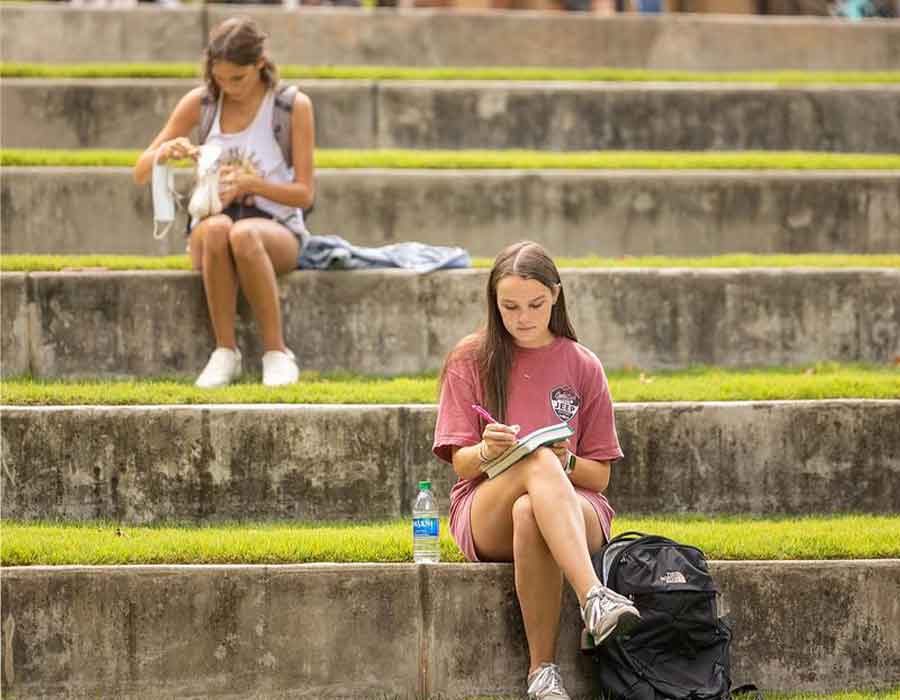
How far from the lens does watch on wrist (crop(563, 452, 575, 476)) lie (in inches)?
216

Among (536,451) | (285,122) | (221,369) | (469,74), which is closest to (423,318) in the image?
(221,369)

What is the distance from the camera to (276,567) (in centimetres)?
542

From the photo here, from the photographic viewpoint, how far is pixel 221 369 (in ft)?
23.4

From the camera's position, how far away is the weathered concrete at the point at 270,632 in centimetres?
539

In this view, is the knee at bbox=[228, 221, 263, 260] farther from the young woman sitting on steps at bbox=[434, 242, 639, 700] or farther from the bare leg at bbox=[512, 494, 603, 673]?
the bare leg at bbox=[512, 494, 603, 673]

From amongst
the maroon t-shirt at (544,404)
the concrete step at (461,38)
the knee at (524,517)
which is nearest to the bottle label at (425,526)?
the maroon t-shirt at (544,404)

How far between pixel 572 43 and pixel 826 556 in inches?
273

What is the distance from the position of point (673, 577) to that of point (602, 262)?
10.5 feet

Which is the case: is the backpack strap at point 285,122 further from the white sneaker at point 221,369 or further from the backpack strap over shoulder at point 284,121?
the white sneaker at point 221,369

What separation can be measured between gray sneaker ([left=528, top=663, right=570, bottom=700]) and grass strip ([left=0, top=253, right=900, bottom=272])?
3038mm

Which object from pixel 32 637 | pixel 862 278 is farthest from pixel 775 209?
pixel 32 637

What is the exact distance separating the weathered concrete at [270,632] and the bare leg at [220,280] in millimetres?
2028

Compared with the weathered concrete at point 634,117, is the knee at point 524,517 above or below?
below

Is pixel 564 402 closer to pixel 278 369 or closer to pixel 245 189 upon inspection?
pixel 278 369
